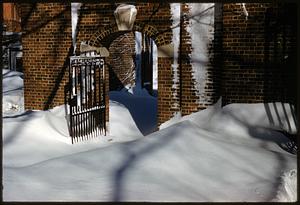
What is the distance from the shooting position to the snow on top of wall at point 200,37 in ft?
25.8

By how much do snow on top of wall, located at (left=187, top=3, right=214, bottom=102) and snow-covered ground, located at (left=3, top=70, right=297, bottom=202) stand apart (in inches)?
26.3

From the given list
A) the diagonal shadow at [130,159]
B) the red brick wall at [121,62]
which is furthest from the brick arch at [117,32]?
the red brick wall at [121,62]

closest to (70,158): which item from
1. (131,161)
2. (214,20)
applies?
(131,161)

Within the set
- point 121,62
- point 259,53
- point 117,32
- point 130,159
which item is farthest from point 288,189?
point 121,62

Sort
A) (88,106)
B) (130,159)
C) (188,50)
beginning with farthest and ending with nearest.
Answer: (88,106)
(188,50)
(130,159)

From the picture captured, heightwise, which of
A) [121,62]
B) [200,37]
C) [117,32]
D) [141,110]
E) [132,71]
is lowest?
[141,110]

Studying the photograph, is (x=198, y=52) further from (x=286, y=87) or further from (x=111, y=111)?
(x=111, y=111)

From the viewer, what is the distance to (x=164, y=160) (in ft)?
17.8

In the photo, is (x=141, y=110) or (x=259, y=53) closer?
(x=259, y=53)

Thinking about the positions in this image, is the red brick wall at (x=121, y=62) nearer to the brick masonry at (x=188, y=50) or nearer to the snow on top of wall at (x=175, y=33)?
the brick masonry at (x=188, y=50)

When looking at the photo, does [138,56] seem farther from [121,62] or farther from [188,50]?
[188,50]

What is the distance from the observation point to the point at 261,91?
24.9ft

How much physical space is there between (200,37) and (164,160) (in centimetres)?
347

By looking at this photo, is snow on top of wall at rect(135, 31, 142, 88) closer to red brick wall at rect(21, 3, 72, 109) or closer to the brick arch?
red brick wall at rect(21, 3, 72, 109)
